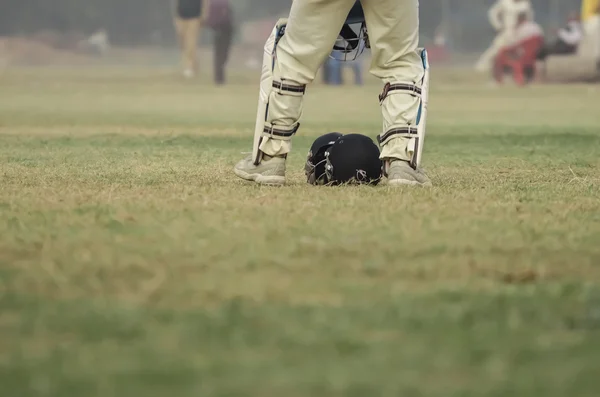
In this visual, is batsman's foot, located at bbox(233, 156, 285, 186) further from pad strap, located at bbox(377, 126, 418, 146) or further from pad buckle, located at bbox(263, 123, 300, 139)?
pad strap, located at bbox(377, 126, 418, 146)

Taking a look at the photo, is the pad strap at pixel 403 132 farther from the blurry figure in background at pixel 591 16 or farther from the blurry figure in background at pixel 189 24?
the blurry figure in background at pixel 189 24

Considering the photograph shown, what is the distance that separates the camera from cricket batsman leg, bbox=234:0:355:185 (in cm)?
674

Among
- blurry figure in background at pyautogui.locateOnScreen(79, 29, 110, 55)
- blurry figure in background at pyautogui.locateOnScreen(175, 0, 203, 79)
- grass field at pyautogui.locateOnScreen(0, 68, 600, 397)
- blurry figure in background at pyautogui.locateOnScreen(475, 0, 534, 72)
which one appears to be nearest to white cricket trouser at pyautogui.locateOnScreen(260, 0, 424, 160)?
grass field at pyautogui.locateOnScreen(0, 68, 600, 397)

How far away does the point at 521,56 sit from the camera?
32250 millimetres

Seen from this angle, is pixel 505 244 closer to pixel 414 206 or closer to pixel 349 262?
pixel 349 262

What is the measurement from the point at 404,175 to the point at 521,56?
2607cm

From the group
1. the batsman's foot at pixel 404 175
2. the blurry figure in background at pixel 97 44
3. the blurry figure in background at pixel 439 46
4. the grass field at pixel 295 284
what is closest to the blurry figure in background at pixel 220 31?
the blurry figure in background at pixel 439 46

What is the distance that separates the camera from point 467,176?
7.86 metres

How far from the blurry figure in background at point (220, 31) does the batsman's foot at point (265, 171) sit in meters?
25.9

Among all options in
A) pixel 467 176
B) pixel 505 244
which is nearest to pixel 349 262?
pixel 505 244

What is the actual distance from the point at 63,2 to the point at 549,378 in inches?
1865

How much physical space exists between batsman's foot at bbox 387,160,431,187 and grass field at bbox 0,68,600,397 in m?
0.13

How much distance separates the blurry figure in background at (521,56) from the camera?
105 feet

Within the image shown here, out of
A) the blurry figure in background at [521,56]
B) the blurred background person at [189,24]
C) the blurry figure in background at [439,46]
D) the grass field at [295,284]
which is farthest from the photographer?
the blurry figure in background at [439,46]
